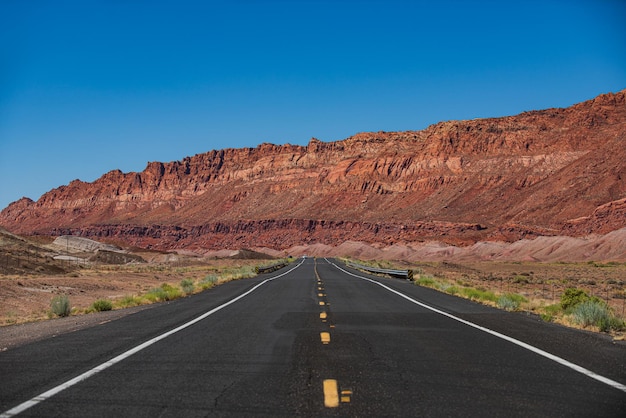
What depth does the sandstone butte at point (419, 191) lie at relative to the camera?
317ft

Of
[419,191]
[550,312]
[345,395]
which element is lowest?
[550,312]

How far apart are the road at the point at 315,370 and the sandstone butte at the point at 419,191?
7989cm

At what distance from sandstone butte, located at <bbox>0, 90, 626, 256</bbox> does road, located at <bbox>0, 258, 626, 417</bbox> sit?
262 ft

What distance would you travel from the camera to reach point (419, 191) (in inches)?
5177

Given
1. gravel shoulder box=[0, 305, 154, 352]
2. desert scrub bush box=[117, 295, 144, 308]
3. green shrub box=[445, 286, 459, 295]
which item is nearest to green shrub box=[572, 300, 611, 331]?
green shrub box=[445, 286, 459, 295]

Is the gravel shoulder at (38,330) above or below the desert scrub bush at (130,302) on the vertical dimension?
above

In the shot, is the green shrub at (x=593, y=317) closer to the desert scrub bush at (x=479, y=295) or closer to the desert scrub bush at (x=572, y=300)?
the desert scrub bush at (x=572, y=300)

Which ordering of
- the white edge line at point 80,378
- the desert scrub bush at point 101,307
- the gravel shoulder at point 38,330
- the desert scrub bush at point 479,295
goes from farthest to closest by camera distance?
the desert scrub bush at point 479,295 < the desert scrub bush at point 101,307 < the gravel shoulder at point 38,330 < the white edge line at point 80,378

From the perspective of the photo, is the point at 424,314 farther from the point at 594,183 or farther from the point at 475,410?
the point at 594,183

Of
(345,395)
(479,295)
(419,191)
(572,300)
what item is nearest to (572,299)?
(572,300)

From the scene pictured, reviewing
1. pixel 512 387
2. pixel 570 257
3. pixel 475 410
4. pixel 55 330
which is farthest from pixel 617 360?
pixel 570 257

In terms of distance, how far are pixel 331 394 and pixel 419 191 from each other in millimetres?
128223

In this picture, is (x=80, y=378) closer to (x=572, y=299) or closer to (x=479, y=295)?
(x=572, y=299)

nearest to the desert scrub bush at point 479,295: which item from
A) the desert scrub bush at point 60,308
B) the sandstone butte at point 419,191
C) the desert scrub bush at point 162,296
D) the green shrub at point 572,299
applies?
the green shrub at point 572,299
